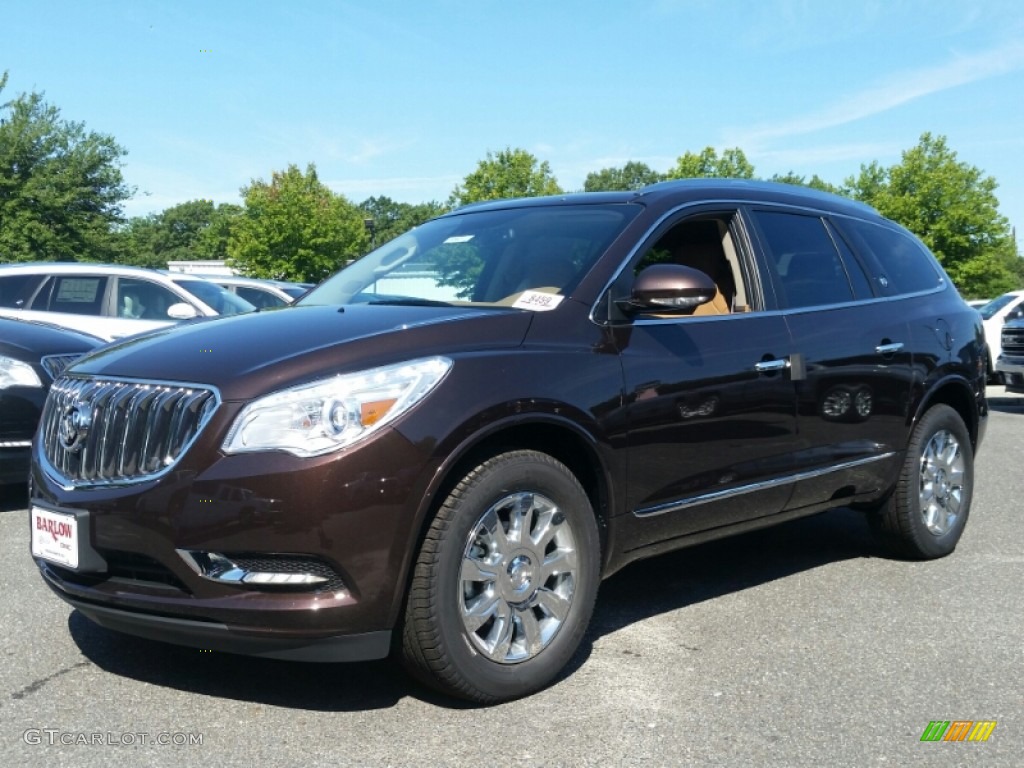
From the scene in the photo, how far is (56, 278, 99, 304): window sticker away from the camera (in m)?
10.5

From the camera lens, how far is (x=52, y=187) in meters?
34.6

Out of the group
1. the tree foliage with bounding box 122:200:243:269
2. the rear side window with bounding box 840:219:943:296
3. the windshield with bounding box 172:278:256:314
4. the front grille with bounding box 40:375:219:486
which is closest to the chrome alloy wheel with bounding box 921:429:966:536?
the rear side window with bounding box 840:219:943:296

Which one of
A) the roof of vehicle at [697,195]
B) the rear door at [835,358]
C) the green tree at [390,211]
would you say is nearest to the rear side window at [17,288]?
the roof of vehicle at [697,195]

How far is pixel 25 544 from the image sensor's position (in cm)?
556

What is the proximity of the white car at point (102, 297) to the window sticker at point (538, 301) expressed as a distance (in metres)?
6.47

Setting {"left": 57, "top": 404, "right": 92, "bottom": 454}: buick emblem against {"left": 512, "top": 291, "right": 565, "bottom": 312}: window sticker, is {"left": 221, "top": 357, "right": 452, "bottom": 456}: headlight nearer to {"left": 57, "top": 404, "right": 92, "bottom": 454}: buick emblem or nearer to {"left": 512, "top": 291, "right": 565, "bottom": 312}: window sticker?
{"left": 57, "top": 404, "right": 92, "bottom": 454}: buick emblem

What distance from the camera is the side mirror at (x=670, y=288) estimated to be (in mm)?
3836

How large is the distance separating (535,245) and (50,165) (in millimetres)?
34226

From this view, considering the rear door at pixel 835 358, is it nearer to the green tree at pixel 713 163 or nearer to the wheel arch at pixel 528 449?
the wheel arch at pixel 528 449

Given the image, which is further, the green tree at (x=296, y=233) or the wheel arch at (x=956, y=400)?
the green tree at (x=296, y=233)

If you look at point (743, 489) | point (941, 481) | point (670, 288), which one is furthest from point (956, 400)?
point (670, 288)

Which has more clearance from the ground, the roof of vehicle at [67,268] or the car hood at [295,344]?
the roof of vehicle at [67,268]

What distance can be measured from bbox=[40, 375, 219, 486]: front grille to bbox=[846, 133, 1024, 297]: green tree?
150 feet

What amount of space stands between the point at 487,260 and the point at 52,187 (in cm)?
3396
